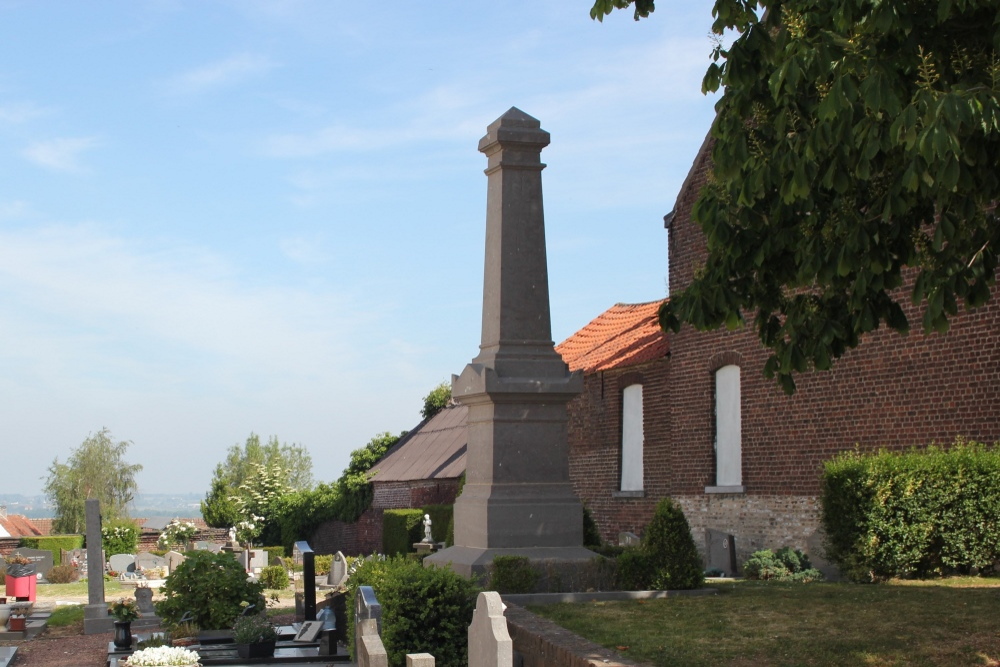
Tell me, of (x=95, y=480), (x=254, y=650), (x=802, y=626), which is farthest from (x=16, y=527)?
(x=802, y=626)

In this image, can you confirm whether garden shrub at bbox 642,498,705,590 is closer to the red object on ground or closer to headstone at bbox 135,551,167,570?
the red object on ground

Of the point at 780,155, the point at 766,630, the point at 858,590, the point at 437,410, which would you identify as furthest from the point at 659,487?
the point at 437,410

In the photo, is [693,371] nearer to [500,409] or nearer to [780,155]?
[500,409]

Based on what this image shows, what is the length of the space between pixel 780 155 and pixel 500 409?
16.7ft

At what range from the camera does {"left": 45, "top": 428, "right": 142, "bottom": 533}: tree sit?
3054 inches

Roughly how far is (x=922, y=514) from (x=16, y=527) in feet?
196

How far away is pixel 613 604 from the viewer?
1160 cm

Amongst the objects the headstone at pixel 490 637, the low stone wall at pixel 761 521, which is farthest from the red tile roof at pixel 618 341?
the headstone at pixel 490 637

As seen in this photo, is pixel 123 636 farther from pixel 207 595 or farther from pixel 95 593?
pixel 95 593

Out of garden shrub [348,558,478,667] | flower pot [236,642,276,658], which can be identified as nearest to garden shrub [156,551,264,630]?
flower pot [236,642,276,658]

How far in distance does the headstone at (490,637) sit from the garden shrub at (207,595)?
7.50 m

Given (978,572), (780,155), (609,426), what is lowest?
(978,572)

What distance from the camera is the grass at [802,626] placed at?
28.5 ft

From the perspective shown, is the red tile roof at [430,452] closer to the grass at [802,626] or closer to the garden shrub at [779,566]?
the garden shrub at [779,566]
